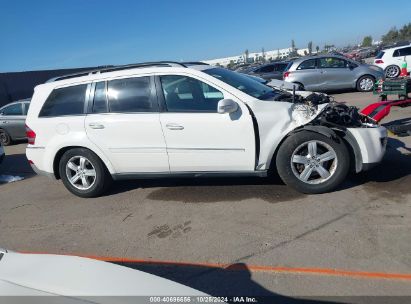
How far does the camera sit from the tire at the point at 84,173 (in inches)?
206

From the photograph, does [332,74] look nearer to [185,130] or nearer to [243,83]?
[243,83]

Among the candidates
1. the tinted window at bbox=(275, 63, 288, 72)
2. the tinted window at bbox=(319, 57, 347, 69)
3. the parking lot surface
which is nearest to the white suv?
the parking lot surface

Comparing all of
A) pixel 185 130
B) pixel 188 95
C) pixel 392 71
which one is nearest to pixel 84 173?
pixel 185 130

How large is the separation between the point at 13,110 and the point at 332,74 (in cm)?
1134

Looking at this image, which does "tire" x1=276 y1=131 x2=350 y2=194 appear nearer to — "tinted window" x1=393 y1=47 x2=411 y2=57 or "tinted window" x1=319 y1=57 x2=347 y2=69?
"tinted window" x1=319 y1=57 x2=347 y2=69

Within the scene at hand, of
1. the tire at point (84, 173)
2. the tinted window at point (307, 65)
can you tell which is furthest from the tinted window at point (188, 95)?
the tinted window at point (307, 65)

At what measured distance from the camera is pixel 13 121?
11.9m

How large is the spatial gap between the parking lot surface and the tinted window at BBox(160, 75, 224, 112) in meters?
1.19

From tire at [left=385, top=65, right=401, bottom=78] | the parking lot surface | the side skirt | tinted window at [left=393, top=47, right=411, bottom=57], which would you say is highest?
tinted window at [left=393, top=47, right=411, bottom=57]

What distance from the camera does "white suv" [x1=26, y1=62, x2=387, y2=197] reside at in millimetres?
4535

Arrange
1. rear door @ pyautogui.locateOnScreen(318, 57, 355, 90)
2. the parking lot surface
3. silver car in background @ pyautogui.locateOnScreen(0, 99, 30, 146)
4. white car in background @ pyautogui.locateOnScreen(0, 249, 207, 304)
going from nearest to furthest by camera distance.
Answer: white car in background @ pyautogui.locateOnScreen(0, 249, 207, 304), the parking lot surface, silver car in background @ pyautogui.locateOnScreen(0, 99, 30, 146), rear door @ pyautogui.locateOnScreen(318, 57, 355, 90)

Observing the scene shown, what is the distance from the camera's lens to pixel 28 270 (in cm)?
223

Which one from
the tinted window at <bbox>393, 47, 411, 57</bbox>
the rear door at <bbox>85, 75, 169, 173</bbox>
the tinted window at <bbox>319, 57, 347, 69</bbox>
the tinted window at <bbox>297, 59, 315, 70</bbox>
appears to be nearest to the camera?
the rear door at <bbox>85, 75, 169, 173</bbox>

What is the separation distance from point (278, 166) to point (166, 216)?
1480 millimetres
